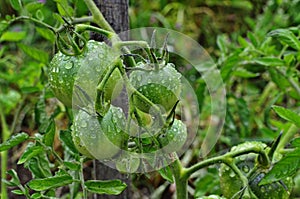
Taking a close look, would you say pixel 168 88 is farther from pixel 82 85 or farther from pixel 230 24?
pixel 230 24

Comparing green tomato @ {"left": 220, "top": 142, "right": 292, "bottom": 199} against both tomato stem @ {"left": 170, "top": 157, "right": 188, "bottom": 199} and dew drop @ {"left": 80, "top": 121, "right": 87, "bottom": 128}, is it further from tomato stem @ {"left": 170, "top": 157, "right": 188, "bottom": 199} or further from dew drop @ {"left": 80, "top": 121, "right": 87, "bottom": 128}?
dew drop @ {"left": 80, "top": 121, "right": 87, "bottom": 128}

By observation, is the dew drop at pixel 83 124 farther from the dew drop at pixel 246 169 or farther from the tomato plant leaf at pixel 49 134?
the dew drop at pixel 246 169

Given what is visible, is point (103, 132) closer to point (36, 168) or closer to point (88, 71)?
point (88, 71)

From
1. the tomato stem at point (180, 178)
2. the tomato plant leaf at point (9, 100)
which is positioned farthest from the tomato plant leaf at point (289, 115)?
the tomato plant leaf at point (9, 100)

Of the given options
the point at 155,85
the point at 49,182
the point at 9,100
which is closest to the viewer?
the point at 155,85

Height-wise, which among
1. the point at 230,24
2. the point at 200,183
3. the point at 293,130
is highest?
the point at 230,24

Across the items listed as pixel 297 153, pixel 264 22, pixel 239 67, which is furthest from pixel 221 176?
pixel 264 22

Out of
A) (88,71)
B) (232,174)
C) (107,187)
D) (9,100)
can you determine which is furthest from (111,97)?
(9,100)
